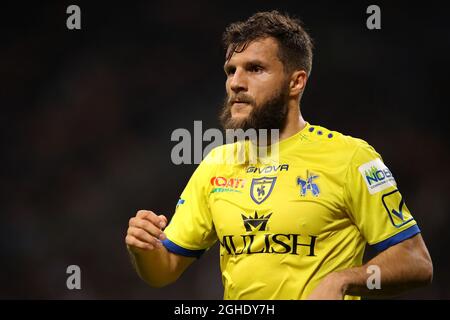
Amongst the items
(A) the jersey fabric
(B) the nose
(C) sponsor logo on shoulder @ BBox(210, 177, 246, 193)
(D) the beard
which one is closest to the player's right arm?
(A) the jersey fabric

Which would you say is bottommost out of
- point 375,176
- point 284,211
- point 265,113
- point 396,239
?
point 396,239

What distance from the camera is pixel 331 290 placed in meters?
2.56

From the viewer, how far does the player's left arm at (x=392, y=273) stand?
8.62 feet

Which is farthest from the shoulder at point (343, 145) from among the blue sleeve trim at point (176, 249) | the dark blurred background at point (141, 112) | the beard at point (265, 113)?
the dark blurred background at point (141, 112)

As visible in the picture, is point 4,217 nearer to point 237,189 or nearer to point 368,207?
point 237,189

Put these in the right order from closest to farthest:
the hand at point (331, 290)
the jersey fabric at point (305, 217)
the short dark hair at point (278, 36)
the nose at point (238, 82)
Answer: the hand at point (331, 290) → the jersey fabric at point (305, 217) → the nose at point (238, 82) → the short dark hair at point (278, 36)

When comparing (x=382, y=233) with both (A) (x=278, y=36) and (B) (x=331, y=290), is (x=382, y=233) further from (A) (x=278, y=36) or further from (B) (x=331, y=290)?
(A) (x=278, y=36)

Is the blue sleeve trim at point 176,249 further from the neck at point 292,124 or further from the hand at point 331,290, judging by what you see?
the hand at point 331,290

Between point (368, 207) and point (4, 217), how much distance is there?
15.3 feet

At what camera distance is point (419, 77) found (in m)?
6.97

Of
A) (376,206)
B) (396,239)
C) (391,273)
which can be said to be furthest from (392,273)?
(376,206)

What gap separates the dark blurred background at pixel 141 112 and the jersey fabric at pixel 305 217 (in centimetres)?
342

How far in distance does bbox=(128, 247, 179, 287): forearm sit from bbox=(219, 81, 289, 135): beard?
0.68 m

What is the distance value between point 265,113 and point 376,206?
677 millimetres
